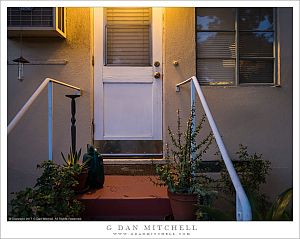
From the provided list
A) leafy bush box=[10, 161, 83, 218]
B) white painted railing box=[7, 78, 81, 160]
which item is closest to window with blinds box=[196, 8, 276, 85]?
white painted railing box=[7, 78, 81, 160]

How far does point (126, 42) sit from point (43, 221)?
2.15 metres

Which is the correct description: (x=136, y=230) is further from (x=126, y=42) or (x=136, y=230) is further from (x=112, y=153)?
(x=126, y=42)

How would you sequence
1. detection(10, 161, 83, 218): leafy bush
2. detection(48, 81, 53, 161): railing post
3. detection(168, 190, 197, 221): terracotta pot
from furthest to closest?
detection(48, 81, 53, 161): railing post → detection(168, 190, 197, 221): terracotta pot → detection(10, 161, 83, 218): leafy bush

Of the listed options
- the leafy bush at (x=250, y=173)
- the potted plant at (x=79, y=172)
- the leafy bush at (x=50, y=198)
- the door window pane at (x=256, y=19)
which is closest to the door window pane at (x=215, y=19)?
the door window pane at (x=256, y=19)

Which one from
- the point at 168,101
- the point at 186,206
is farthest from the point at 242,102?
the point at 186,206

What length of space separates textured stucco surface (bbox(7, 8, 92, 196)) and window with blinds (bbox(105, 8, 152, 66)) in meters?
0.26

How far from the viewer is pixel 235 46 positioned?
11.0 feet

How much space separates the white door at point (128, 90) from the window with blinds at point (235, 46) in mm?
508

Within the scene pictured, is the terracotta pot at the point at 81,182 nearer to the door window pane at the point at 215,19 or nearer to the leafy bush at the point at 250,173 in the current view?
the leafy bush at the point at 250,173

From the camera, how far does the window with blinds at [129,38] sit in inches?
132

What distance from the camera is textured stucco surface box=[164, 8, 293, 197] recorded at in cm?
324

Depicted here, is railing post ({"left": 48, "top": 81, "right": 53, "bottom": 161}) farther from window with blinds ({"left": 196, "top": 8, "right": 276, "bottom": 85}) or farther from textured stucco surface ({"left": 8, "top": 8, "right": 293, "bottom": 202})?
window with blinds ({"left": 196, "top": 8, "right": 276, "bottom": 85})

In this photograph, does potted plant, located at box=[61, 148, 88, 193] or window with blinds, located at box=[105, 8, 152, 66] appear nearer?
potted plant, located at box=[61, 148, 88, 193]

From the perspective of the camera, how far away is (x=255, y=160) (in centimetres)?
292
